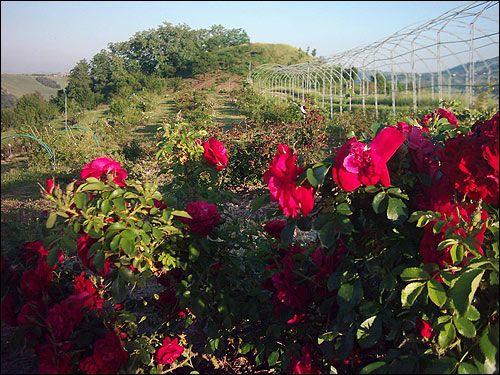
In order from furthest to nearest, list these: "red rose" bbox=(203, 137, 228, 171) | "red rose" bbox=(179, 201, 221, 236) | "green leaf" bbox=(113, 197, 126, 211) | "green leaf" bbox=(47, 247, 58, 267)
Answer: "red rose" bbox=(203, 137, 228, 171), "red rose" bbox=(179, 201, 221, 236), "green leaf" bbox=(113, 197, 126, 211), "green leaf" bbox=(47, 247, 58, 267)

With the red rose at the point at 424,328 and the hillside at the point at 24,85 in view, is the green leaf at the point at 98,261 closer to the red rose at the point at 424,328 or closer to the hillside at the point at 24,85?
the hillside at the point at 24,85

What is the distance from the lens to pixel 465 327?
3.80 ft

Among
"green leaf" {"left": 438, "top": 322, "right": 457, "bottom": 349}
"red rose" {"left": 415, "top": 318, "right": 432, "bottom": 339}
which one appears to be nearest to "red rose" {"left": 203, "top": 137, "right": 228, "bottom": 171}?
"red rose" {"left": 415, "top": 318, "right": 432, "bottom": 339}

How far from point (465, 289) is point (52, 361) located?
97 centimetres

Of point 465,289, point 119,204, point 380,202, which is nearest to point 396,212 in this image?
point 380,202

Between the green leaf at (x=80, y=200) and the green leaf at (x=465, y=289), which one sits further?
the green leaf at (x=80, y=200)

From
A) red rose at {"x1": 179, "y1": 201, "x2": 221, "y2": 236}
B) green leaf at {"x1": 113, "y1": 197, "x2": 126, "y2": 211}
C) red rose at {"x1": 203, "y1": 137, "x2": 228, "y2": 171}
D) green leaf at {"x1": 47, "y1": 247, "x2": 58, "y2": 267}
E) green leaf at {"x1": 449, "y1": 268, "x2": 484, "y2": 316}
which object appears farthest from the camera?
red rose at {"x1": 203, "y1": 137, "x2": 228, "y2": 171}

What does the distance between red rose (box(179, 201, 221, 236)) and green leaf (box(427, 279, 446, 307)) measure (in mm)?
730

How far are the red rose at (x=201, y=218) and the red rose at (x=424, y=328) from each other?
713mm

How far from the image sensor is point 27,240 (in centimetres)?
141

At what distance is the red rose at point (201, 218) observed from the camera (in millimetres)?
1620

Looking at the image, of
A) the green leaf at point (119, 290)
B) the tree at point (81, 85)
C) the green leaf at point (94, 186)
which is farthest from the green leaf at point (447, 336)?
the tree at point (81, 85)

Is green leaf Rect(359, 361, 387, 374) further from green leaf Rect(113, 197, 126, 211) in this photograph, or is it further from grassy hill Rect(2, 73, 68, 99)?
grassy hill Rect(2, 73, 68, 99)

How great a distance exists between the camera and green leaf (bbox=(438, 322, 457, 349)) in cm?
118
